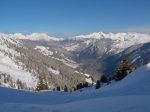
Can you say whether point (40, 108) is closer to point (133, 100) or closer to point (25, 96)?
point (133, 100)

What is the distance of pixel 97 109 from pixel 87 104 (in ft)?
7.64

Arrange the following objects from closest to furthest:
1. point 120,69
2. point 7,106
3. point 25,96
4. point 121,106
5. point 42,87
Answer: point 121,106 → point 7,106 → point 25,96 → point 120,69 → point 42,87

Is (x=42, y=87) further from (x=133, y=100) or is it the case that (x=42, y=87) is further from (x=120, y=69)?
(x=133, y=100)

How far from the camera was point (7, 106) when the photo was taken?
93.7ft

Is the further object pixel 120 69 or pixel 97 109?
pixel 120 69

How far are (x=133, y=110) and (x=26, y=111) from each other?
8.92 metres

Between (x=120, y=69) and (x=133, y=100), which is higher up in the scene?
(x=120, y=69)

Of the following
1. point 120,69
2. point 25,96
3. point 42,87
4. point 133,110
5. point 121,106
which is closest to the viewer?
point 133,110

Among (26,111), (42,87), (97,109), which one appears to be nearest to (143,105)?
(97,109)

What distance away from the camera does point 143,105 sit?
75.3ft

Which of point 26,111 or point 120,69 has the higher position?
point 120,69

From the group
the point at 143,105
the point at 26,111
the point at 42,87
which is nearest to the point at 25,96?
the point at 26,111

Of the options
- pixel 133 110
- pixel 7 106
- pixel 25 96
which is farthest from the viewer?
pixel 25 96

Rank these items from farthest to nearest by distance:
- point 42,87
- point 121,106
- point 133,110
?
point 42,87, point 121,106, point 133,110
